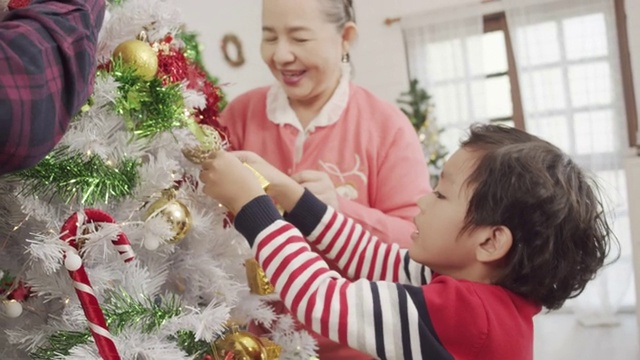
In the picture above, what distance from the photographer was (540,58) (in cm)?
468

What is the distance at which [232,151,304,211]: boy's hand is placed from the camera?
106cm

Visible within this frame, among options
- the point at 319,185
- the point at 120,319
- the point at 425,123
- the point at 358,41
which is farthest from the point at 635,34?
the point at 120,319

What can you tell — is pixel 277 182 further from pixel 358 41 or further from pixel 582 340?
pixel 358 41

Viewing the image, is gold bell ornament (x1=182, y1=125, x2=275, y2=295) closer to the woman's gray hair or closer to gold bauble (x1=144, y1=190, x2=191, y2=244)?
gold bauble (x1=144, y1=190, x2=191, y2=244)

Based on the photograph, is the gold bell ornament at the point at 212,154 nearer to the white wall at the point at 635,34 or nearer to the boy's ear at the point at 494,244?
the boy's ear at the point at 494,244

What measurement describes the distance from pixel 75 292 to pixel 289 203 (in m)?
0.41

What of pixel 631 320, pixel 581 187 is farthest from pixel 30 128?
pixel 631 320

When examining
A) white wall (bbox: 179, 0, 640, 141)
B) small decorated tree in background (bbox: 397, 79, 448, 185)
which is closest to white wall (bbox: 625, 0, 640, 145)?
white wall (bbox: 179, 0, 640, 141)

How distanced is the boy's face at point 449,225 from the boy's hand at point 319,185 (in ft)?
0.65

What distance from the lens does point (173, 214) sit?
35.0 inches

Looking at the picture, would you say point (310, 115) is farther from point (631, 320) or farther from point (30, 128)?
point (631, 320)

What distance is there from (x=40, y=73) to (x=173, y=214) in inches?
14.8

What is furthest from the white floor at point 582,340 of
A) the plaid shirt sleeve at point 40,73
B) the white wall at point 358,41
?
the plaid shirt sleeve at point 40,73

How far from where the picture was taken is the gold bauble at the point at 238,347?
948 mm
